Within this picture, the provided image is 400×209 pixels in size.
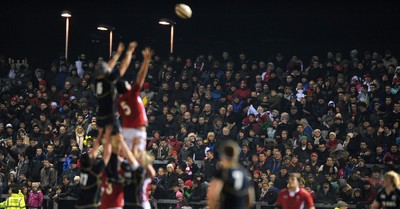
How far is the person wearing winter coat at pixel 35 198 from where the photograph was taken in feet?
82.7

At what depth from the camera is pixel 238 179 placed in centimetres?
1466

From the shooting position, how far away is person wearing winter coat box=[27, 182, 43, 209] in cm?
2522

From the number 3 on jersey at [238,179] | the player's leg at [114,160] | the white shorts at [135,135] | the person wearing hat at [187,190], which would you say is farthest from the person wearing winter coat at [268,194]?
the number 3 on jersey at [238,179]

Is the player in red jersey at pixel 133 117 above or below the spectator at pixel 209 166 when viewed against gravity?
above

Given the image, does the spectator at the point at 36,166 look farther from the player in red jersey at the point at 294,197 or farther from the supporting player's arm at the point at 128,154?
the player in red jersey at the point at 294,197

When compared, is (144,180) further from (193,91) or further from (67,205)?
(193,91)

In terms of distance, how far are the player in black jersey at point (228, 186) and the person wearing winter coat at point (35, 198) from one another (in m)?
11.3

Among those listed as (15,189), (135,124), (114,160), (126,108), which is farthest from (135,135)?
(15,189)

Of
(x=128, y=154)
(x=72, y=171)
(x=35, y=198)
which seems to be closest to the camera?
(x=128, y=154)

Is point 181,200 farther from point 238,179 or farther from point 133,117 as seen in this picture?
point 238,179

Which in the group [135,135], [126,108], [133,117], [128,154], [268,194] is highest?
[126,108]

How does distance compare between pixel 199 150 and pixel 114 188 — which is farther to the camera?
pixel 199 150

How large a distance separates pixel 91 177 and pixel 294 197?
143 inches

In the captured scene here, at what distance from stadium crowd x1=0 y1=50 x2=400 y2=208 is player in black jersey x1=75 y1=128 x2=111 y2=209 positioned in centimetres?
701
